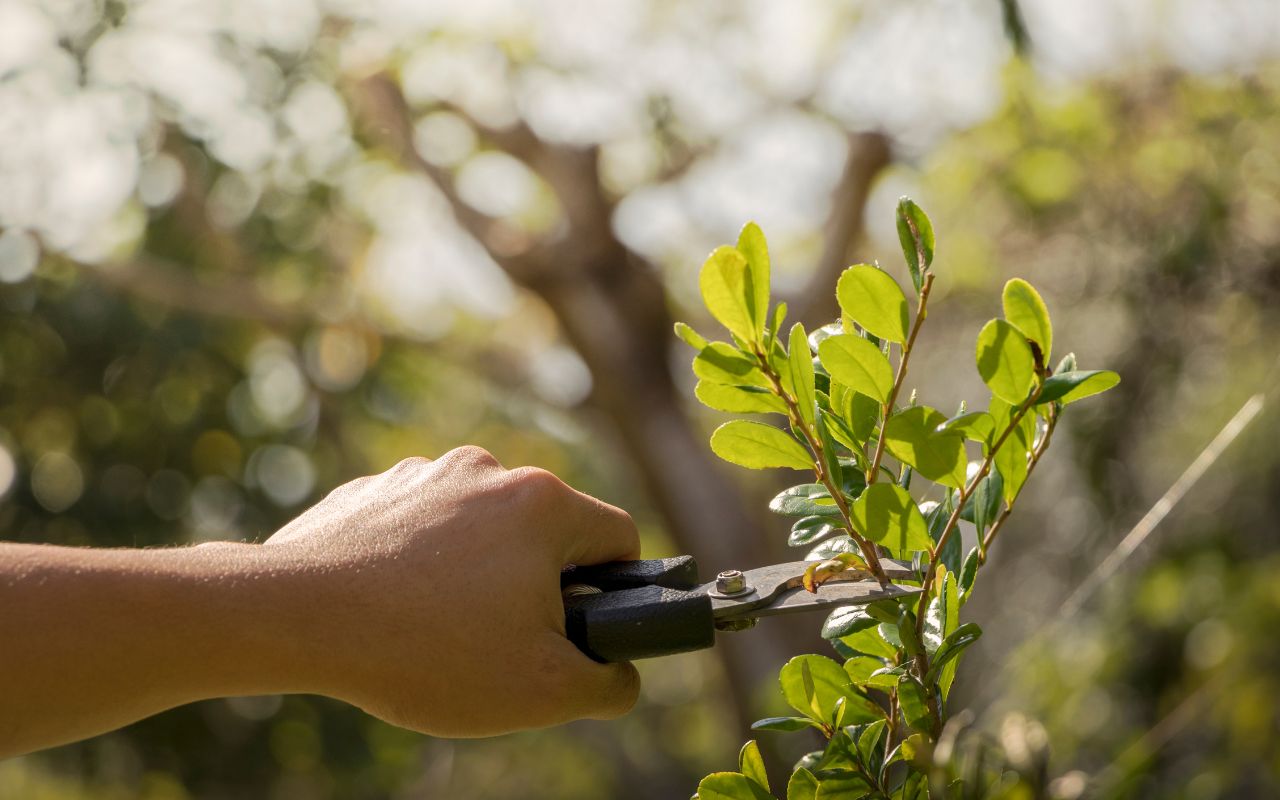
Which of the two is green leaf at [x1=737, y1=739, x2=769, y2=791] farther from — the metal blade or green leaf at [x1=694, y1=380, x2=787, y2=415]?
green leaf at [x1=694, y1=380, x2=787, y2=415]

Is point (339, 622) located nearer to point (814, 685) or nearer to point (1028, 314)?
point (814, 685)

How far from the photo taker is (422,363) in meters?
10.6

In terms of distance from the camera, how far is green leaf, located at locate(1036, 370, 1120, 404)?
792mm

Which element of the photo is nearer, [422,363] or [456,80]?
[456,80]

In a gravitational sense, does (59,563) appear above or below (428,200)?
above

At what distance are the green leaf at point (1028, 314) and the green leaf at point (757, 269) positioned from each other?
0.17 m

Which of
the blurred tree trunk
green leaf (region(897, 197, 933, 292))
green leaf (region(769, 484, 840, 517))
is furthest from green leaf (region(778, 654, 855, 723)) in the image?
the blurred tree trunk

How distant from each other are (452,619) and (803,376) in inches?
14.1

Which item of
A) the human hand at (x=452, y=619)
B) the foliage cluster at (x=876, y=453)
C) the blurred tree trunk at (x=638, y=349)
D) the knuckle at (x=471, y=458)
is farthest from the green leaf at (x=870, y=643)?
the blurred tree trunk at (x=638, y=349)

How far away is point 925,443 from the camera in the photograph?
834mm

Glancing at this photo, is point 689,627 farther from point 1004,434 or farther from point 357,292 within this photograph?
point 357,292

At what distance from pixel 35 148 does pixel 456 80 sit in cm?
262

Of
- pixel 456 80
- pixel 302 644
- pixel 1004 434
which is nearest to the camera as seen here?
pixel 1004 434

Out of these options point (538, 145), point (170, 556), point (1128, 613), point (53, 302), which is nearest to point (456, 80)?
point (538, 145)
